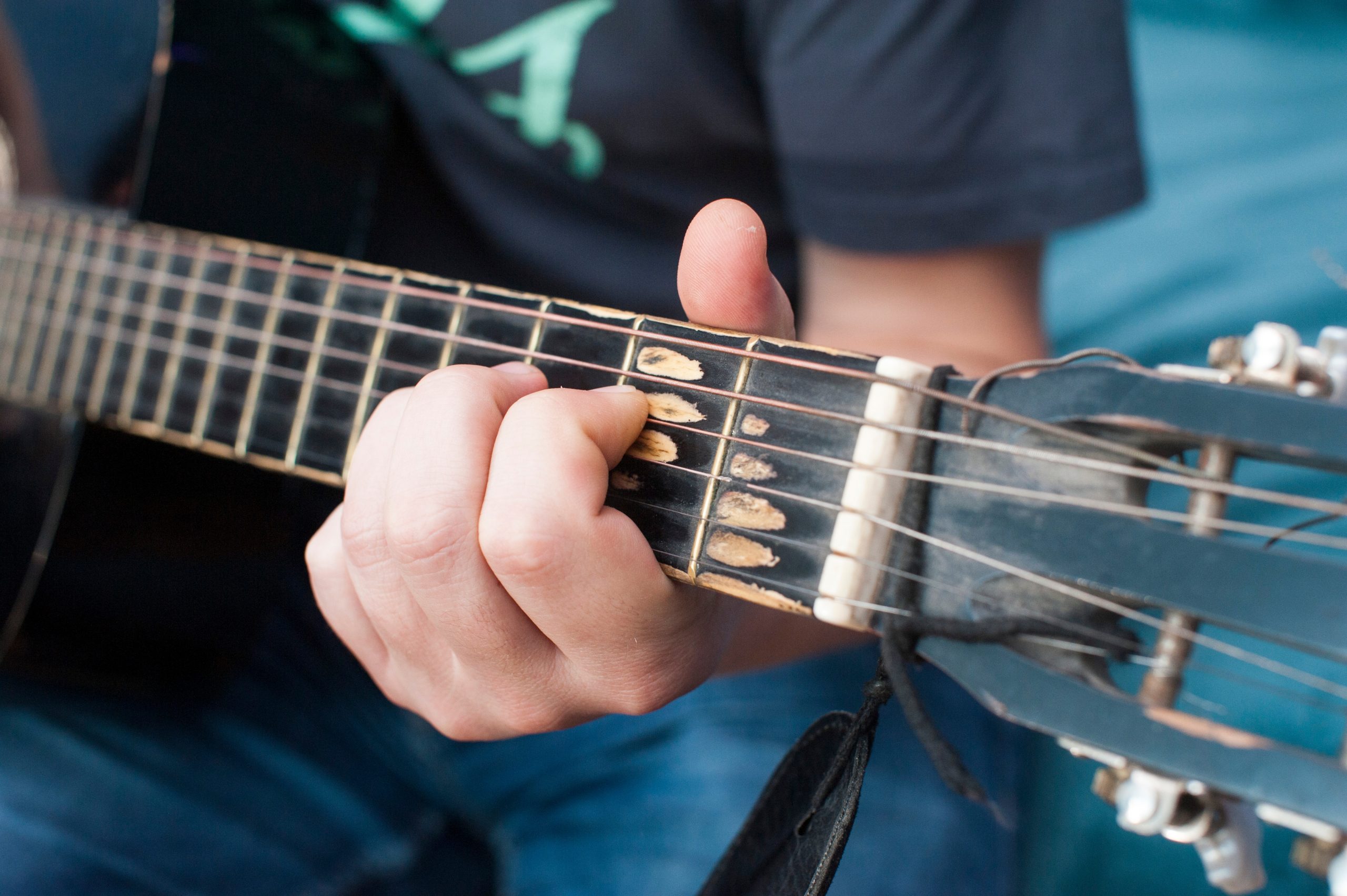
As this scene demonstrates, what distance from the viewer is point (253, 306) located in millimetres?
544

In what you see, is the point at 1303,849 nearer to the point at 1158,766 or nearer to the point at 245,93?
the point at 1158,766

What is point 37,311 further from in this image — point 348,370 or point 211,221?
point 348,370

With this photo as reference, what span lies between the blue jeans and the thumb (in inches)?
9.7

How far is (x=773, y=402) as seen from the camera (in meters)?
0.33

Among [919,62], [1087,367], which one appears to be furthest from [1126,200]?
[1087,367]

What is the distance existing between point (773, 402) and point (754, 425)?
1 cm

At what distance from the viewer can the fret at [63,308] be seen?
0.70m

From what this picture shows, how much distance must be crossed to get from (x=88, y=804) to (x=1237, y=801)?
86cm

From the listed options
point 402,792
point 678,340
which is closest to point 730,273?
point 678,340

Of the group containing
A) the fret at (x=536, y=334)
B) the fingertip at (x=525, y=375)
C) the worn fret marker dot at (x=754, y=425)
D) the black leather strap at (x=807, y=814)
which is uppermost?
the fret at (x=536, y=334)

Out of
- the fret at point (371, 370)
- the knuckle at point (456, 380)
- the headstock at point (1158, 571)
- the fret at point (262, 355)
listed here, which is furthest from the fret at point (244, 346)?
the headstock at point (1158, 571)

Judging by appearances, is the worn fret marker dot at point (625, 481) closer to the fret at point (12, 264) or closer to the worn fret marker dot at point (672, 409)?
the worn fret marker dot at point (672, 409)

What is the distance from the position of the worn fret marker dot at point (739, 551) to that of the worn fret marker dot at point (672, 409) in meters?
0.05

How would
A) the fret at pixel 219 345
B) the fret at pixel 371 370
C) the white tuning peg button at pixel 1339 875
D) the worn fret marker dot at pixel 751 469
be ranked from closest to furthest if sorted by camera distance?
the white tuning peg button at pixel 1339 875
the worn fret marker dot at pixel 751 469
the fret at pixel 371 370
the fret at pixel 219 345
